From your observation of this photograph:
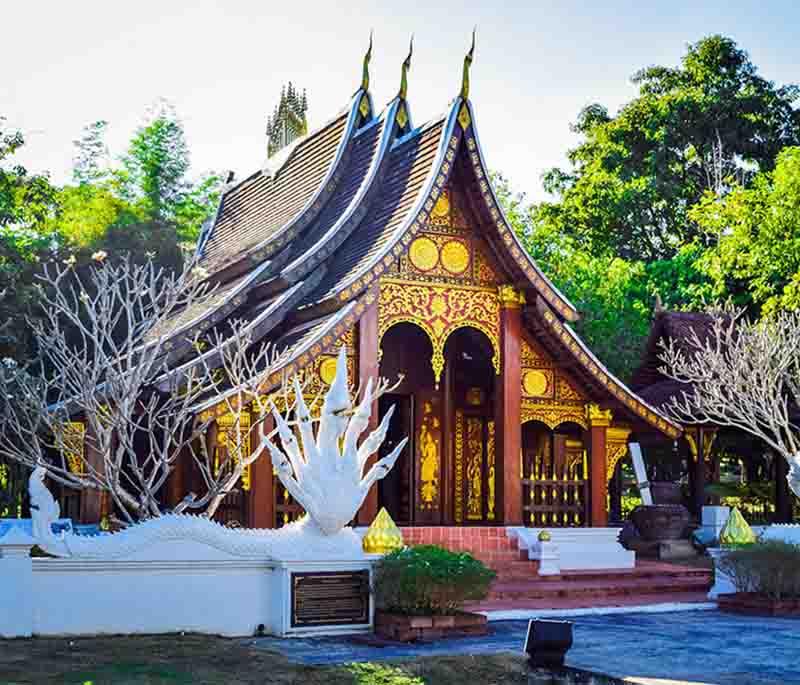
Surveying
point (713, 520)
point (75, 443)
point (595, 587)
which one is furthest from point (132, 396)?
point (713, 520)

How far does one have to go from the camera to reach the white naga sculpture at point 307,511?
31.1ft

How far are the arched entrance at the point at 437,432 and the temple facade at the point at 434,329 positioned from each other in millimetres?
22

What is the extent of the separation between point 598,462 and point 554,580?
99.9 inches

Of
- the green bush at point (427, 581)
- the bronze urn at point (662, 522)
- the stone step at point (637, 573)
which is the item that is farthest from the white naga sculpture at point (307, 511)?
the bronze urn at point (662, 522)

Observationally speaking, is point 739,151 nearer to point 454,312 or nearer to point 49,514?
point 454,312

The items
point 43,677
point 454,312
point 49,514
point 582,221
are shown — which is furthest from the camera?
point 582,221

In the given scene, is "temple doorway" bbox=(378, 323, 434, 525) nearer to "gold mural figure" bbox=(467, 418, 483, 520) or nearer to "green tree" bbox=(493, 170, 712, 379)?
"gold mural figure" bbox=(467, 418, 483, 520)

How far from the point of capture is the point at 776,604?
12.3 meters

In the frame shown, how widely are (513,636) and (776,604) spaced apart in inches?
144

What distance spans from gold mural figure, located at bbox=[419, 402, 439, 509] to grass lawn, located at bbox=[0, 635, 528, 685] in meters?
8.17

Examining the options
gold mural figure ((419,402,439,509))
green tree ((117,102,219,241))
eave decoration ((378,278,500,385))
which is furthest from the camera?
green tree ((117,102,219,241))

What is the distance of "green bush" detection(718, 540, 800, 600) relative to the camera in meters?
12.4

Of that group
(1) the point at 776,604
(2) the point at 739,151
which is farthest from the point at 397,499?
(2) the point at 739,151

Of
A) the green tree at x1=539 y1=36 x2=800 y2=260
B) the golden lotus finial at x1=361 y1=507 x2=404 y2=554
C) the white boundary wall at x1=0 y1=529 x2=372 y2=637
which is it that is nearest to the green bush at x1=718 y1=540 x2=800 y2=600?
the golden lotus finial at x1=361 y1=507 x2=404 y2=554
